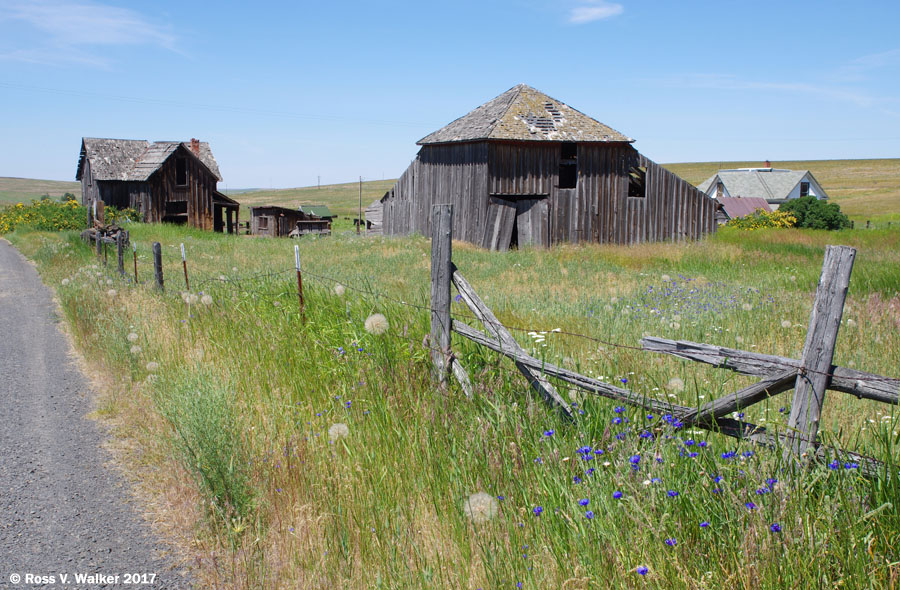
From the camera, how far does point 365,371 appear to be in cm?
543

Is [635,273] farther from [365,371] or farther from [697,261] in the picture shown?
[365,371]

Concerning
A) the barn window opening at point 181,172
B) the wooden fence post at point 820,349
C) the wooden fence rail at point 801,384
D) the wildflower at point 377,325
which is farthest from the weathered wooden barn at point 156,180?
the wooden fence post at point 820,349

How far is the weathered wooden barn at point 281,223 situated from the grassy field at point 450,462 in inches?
1656

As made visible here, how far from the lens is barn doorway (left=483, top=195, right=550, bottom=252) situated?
1016 inches

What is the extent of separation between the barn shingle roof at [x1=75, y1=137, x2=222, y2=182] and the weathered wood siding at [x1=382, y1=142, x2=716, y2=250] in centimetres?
2289

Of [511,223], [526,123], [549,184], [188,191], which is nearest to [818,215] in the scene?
[549,184]

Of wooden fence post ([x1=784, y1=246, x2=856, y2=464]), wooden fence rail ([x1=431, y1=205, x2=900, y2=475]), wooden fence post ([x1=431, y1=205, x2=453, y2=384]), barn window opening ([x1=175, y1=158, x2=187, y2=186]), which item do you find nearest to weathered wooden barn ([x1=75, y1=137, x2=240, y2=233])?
barn window opening ([x1=175, y1=158, x2=187, y2=186])

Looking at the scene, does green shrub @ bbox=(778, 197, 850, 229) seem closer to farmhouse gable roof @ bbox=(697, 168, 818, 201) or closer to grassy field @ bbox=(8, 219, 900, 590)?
farmhouse gable roof @ bbox=(697, 168, 818, 201)

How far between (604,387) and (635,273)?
47.2 ft

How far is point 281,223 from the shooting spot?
50750 millimetres

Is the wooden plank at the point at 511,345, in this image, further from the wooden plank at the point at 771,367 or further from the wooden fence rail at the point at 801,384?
the wooden plank at the point at 771,367

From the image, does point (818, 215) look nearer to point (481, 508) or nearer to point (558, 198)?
point (558, 198)

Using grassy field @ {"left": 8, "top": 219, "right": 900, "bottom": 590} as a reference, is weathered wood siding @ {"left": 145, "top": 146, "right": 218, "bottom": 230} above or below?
above

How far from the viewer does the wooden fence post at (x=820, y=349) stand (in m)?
3.04
